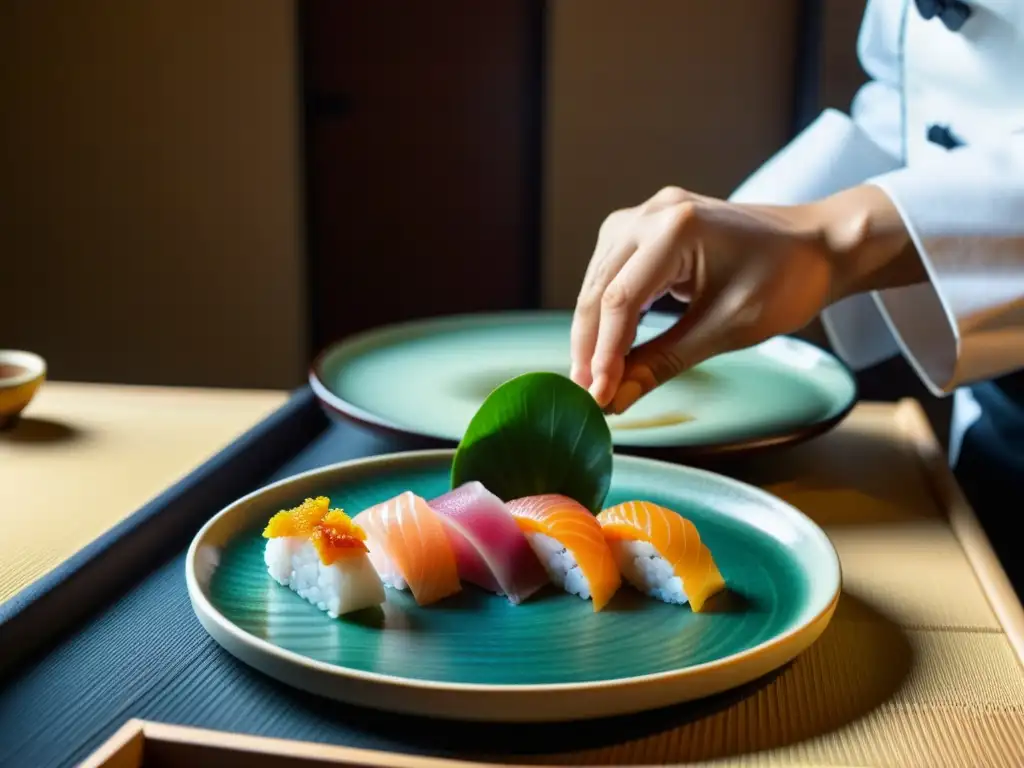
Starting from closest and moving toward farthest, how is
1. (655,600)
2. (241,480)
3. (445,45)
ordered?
(655,600) < (241,480) < (445,45)

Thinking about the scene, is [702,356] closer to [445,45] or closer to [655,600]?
[655,600]

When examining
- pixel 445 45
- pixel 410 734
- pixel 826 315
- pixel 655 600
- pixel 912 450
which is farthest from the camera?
pixel 445 45

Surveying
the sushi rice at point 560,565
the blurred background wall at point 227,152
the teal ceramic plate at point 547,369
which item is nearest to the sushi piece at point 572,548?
the sushi rice at point 560,565

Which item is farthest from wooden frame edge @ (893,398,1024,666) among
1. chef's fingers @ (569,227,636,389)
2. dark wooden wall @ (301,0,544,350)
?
dark wooden wall @ (301,0,544,350)

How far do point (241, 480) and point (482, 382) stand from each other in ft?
1.00

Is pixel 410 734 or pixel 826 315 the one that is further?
pixel 826 315

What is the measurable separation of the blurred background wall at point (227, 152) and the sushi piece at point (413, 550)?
8.32 ft

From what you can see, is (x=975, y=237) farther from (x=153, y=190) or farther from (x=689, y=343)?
(x=153, y=190)

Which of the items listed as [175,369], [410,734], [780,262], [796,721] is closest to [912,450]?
[780,262]

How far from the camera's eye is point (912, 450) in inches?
43.2

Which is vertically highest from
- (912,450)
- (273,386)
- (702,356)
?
(702,356)

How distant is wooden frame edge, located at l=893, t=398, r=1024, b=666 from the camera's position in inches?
28.4

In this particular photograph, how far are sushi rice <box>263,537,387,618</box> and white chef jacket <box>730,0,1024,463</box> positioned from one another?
2.01 feet

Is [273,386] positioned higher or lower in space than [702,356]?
lower
